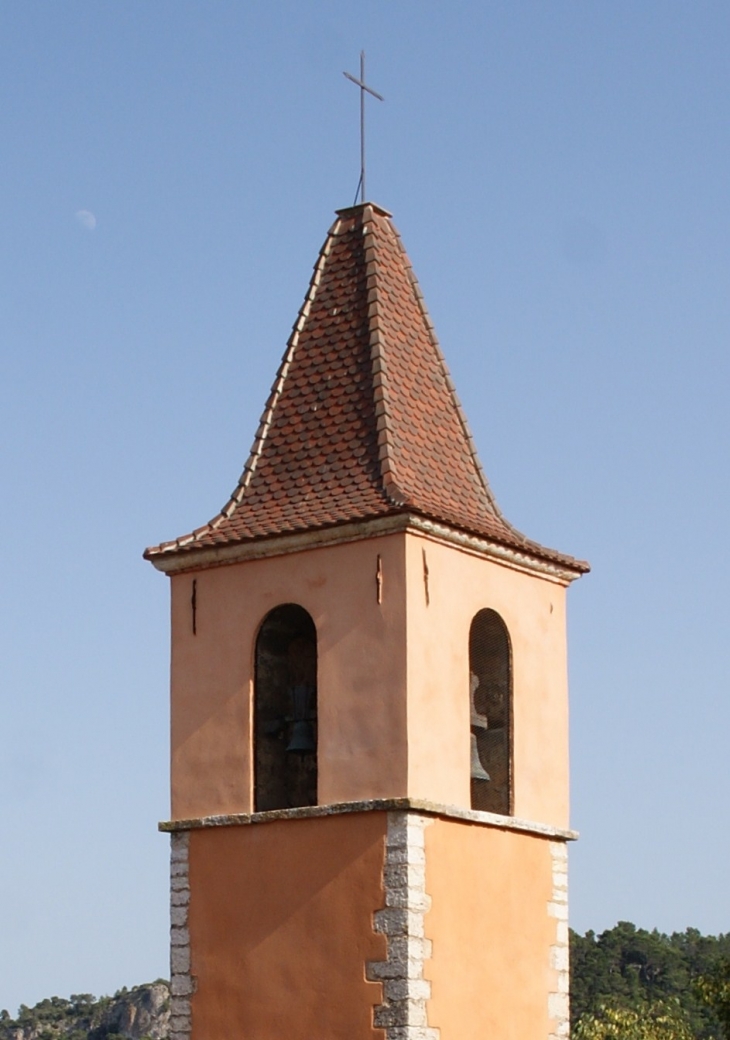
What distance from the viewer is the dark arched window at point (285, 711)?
1622cm

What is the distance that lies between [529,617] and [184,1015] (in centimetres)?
388

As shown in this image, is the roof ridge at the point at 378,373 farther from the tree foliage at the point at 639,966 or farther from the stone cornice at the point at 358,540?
the tree foliage at the point at 639,966

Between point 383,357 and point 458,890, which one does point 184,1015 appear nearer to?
point 458,890

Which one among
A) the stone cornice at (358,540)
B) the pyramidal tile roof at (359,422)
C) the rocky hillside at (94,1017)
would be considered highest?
the pyramidal tile roof at (359,422)

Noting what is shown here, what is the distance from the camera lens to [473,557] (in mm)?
16469

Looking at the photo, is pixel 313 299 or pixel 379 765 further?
pixel 313 299

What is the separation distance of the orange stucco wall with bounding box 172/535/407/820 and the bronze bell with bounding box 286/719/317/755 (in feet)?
1.07

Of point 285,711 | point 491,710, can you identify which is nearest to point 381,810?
point 285,711

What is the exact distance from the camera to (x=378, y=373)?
16.9 meters

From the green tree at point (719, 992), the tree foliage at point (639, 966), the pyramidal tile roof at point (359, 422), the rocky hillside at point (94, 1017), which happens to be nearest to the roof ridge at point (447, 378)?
the pyramidal tile roof at point (359, 422)

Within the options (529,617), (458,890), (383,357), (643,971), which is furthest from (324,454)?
(643,971)

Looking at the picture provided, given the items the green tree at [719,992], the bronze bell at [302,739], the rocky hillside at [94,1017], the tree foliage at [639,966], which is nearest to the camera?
the bronze bell at [302,739]

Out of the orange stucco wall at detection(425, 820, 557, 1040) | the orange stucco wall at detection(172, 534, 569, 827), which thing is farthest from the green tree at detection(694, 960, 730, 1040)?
the orange stucco wall at detection(425, 820, 557, 1040)

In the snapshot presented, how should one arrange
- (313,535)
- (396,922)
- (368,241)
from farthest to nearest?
(368,241) → (313,535) → (396,922)
